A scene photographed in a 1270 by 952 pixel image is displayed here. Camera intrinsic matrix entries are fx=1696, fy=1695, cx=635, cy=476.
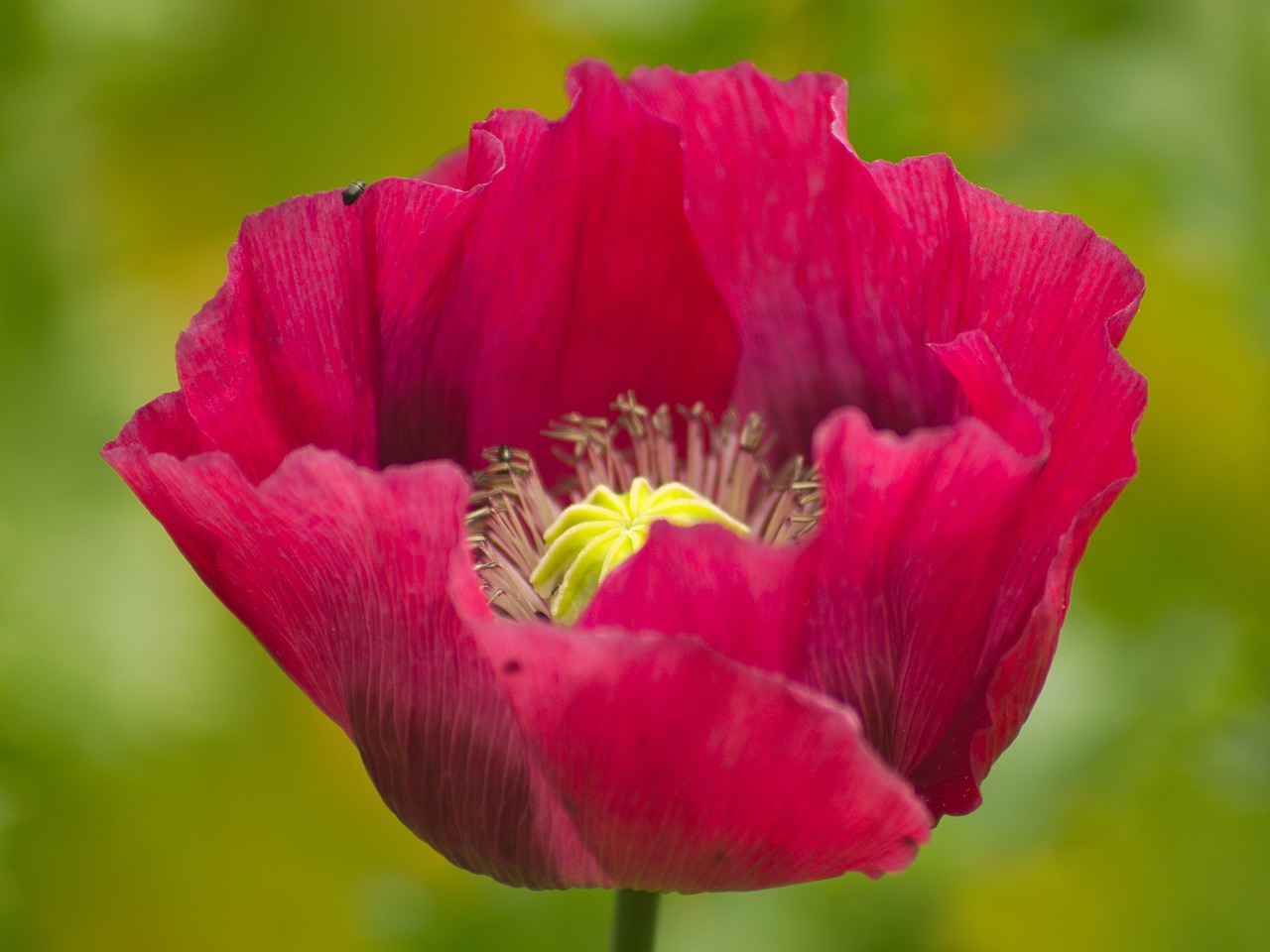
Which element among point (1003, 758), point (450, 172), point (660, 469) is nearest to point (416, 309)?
point (450, 172)

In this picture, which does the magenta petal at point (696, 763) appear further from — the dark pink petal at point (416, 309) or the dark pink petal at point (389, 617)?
the dark pink petal at point (416, 309)

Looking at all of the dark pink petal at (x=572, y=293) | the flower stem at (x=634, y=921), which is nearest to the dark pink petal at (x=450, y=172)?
the dark pink petal at (x=572, y=293)

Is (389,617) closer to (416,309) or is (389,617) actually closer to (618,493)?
(416,309)

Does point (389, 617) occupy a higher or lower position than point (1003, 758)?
higher

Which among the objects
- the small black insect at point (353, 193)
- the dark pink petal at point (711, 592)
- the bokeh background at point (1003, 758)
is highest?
the small black insect at point (353, 193)

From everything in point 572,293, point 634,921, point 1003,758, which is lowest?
point 1003,758

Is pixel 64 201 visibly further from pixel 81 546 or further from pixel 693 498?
pixel 693 498
